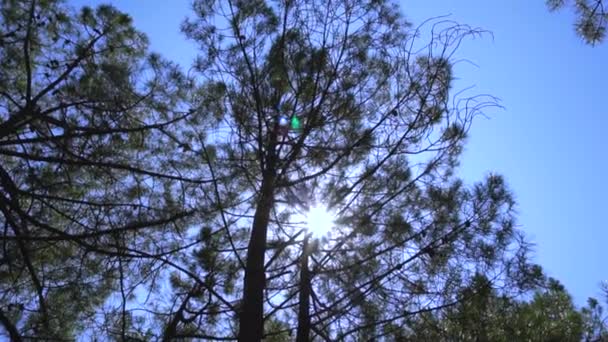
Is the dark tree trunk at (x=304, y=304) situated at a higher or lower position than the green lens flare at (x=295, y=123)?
lower

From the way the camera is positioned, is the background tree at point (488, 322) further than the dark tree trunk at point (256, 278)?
Yes

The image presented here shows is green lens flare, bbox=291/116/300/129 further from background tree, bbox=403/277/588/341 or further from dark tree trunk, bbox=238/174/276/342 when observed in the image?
background tree, bbox=403/277/588/341

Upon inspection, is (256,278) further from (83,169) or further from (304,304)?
(83,169)

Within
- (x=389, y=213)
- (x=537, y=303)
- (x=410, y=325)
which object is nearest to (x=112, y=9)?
(x=389, y=213)

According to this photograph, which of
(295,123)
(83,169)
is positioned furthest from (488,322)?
(83,169)

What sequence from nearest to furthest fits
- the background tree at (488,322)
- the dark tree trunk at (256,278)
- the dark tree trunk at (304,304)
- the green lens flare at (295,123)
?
the dark tree trunk at (256,278), the dark tree trunk at (304,304), the background tree at (488,322), the green lens flare at (295,123)

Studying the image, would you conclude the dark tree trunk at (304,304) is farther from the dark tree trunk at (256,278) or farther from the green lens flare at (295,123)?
the green lens flare at (295,123)

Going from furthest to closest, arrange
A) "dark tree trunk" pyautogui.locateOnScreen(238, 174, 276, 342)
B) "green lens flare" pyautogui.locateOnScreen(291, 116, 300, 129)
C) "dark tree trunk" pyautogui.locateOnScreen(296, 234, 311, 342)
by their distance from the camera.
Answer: "green lens flare" pyautogui.locateOnScreen(291, 116, 300, 129)
"dark tree trunk" pyautogui.locateOnScreen(296, 234, 311, 342)
"dark tree trunk" pyautogui.locateOnScreen(238, 174, 276, 342)

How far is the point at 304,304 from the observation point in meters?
3.81

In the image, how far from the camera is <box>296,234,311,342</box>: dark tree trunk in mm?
3681

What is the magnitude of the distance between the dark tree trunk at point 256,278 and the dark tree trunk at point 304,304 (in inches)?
10.8

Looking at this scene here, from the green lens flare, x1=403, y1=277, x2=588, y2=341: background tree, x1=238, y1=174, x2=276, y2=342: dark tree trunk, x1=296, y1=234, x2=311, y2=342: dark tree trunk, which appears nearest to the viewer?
x1=238, y1=174, x2=276, y2=342: dark tree trunk

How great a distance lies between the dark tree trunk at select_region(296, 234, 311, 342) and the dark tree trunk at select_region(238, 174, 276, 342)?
0.27m

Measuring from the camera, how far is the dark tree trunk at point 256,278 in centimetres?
354
